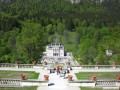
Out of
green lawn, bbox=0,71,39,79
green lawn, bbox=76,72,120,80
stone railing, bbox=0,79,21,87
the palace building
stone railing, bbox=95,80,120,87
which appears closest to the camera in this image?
stone railing, bbox=0,79,21,87

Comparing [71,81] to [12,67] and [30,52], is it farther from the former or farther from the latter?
[30,52]

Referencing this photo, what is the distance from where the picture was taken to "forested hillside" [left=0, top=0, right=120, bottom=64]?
57.8 metres

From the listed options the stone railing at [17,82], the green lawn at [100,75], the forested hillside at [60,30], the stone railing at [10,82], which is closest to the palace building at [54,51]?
the forested hillside at [60,30]

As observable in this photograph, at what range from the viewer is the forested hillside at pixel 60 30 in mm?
57844

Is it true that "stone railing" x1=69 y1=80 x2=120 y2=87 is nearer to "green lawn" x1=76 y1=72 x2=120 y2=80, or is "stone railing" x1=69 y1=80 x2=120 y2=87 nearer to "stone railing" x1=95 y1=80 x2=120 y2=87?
"stone railing" x1=95 y1=80 x2=120 y2=87

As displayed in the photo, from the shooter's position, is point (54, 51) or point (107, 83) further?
point (54, 51)

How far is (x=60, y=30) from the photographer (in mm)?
139875

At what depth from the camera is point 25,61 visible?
5369cm

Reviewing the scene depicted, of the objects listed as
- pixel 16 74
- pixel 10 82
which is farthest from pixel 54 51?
pixel 10 82

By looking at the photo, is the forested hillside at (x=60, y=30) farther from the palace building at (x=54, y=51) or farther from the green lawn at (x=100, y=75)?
the green lawn at (x=100, y=75)

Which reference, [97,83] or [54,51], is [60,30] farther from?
[97,83]

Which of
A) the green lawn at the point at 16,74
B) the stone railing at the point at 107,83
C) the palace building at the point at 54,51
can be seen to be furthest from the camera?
the palace building at the point at 54,51

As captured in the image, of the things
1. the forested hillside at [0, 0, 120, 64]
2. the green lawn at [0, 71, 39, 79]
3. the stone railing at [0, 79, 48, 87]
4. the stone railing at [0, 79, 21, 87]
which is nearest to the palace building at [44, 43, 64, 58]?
the forested hillside at [0, 0, 120, 64]

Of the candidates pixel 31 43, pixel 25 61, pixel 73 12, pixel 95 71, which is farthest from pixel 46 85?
pixel 73 12
